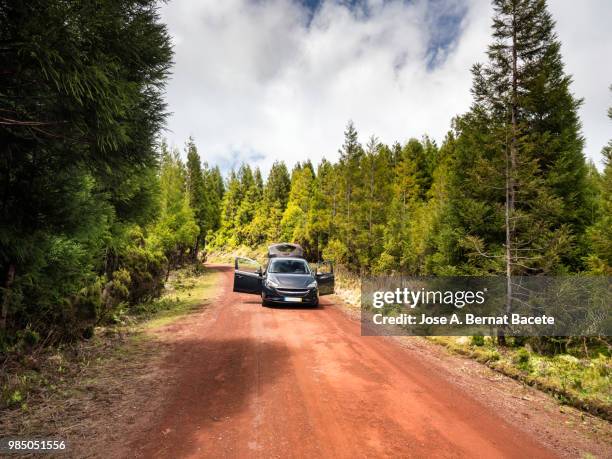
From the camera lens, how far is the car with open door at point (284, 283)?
41.1ft

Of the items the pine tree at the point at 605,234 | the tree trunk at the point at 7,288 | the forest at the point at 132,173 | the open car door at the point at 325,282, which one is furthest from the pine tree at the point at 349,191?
the tree trunk at the point at 7,288

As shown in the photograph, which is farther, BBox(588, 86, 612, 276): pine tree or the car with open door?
the car with open door

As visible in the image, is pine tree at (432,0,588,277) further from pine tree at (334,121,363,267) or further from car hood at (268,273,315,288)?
pine tree at (334,121,363,267)

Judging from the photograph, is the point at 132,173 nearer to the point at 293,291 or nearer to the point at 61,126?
the point at 61,126

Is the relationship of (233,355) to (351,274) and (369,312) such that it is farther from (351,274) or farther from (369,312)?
(351,274)

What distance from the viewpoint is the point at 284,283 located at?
12719 millimetres

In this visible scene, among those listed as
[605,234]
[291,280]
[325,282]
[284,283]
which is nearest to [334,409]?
[284,283]

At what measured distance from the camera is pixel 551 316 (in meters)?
8.66

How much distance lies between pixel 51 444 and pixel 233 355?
3.58 metres

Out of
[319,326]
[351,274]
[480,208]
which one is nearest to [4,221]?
[319,326]

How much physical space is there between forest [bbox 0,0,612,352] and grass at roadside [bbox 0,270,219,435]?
17.6 inches

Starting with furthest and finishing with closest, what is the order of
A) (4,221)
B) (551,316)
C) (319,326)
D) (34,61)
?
(319,326)
(551,316)
(4,221)
(34,61)

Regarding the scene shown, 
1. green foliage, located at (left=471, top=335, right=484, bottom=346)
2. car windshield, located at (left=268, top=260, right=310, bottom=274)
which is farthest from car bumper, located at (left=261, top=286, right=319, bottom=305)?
green foliage, located at (left=471, top=335, right=484, bottom=346)

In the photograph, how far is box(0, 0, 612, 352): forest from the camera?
395cm
